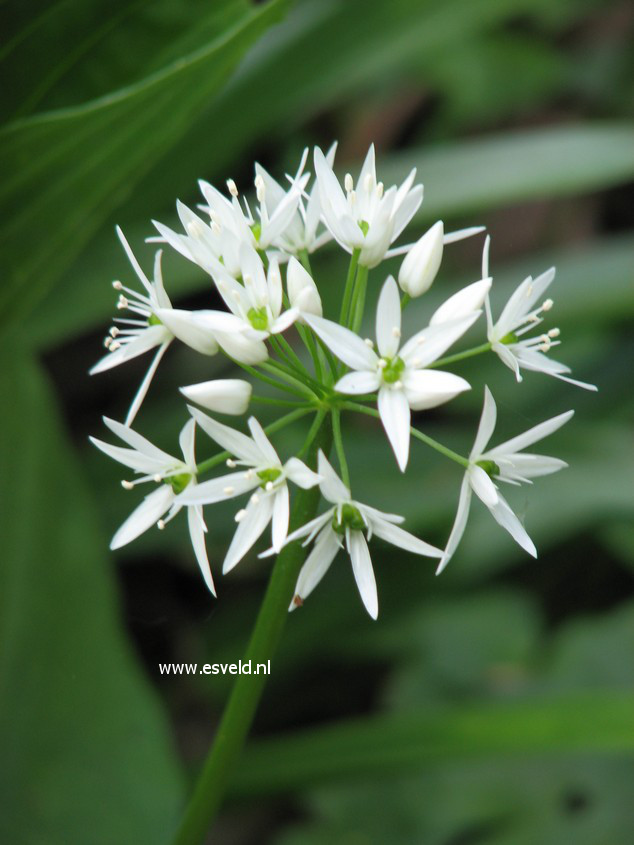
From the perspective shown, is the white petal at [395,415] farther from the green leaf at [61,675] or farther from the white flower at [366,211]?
the green leaf at [61,675]

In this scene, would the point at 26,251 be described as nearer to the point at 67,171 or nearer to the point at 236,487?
the point at 67,171

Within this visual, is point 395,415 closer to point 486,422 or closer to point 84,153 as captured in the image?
point 486,422

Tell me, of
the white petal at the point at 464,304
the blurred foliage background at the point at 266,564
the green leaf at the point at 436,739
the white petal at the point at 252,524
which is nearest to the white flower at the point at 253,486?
the white petal at the point at 252,524

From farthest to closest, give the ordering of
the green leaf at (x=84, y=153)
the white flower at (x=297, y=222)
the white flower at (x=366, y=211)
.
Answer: the green leaf at (x=84, y=153) → the white flower at (x=297, y=222) → the white flower at (x=366, y=211)

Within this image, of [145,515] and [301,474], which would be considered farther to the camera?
[145,515]

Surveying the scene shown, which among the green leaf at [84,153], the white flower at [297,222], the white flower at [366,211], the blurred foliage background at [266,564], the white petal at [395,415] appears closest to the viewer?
the white petal at [395,415]

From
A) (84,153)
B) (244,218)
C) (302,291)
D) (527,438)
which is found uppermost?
(84,153)

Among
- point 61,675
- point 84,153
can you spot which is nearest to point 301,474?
point 84,153
